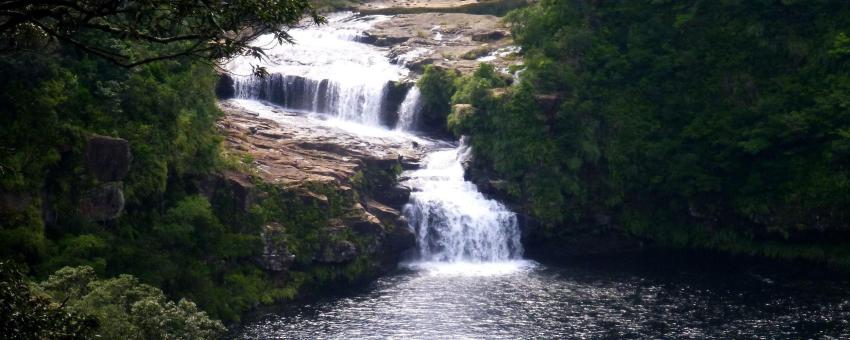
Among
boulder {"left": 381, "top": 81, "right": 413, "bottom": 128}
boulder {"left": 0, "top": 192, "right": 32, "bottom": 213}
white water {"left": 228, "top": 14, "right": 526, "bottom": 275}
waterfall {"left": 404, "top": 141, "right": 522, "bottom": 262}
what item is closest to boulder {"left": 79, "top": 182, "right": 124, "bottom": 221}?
boulder {"left": 0, "top": 192, "right": 32, "bottom": 213}

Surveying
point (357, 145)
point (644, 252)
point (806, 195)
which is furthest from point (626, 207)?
point (357, 145)

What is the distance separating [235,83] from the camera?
201 feet

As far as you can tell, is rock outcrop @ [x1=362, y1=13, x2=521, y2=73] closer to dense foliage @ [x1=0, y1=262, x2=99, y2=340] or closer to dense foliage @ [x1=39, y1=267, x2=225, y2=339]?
dense foliage @ [x1=39, y1=267, x2=225, y2=339]

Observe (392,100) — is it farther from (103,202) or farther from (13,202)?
(13,202)

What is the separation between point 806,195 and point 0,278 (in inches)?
1661

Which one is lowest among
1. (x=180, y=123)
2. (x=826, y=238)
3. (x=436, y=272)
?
(x=436, y=272)

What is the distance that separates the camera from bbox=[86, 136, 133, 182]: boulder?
3706 cm

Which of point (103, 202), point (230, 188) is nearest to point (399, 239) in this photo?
point (230, 188)

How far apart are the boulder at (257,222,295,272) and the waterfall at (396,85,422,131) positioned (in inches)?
637

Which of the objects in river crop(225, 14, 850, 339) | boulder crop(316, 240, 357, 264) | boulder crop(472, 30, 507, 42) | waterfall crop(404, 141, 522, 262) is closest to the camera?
river crop(225, 14, 850, 339)

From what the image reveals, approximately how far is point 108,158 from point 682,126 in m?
30.3

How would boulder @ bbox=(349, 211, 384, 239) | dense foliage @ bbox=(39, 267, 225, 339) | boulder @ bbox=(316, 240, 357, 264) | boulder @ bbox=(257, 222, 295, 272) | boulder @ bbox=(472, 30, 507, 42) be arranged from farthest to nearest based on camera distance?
boulder @ bbox=(472, 30, 507, 42), boulder @ bbox=(349, 211, 384, 239), boulder @ bbox=(316, 240, 357, 264), boulder @ bbox=(257, 222, 295, 272), dense foliage @ bbox=(39, 267, 225, 339)

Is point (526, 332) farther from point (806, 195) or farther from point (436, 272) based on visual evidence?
point (806, 195)

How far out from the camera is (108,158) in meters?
37.5
